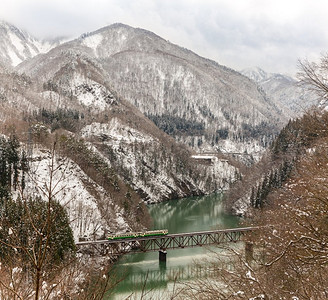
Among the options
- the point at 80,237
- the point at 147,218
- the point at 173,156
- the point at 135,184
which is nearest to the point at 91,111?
the point at 173,156

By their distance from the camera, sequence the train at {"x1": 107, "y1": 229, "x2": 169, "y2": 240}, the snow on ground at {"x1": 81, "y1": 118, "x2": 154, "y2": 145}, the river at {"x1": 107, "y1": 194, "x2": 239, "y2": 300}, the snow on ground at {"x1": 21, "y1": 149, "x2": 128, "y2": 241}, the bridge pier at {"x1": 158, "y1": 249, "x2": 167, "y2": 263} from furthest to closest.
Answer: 1. the snow on ground at {"x1": 81, "y1": 118, "x2": 154, "y2": 145}
2. the snow on ground at {"x1": 21, "y1": 149, "x2": 128, "y2": 241}
3. the bridge pier at {"x1": 158, "y1": 249, "x2": 167, "y2": 263}
4. the train at {"x1": 107, "y1": 229, "x2": 169, "y2": 240}
5. the river at {"x1": 107, "y1": 194, "x2": 239, "y2": 300}

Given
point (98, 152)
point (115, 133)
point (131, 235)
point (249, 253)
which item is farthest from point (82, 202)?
point (115, 133)

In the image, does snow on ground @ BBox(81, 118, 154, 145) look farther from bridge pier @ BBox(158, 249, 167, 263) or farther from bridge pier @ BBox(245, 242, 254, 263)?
bridge pier @ BBox(245, 242, 254, 263)

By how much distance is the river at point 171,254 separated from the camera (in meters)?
32.1

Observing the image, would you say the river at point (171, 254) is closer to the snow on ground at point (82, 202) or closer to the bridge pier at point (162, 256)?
the bridge pier at point (162, 256)

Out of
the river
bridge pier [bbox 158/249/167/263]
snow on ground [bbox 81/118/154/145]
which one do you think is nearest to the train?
bridge pier [bbox 158/249/167/263]

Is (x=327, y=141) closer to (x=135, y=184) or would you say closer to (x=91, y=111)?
(x=135, y=184)

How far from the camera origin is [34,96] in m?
130

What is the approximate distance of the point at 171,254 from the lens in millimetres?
42531

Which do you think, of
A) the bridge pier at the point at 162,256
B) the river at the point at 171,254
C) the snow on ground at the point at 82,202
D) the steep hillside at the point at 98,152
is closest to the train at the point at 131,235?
the bridge pier at the point at 162,256

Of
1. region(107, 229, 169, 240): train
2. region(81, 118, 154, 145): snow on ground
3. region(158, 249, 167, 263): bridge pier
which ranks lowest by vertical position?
region(158, 249, 167, 263): bridge pier

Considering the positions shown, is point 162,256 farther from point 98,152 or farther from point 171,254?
point 98,152

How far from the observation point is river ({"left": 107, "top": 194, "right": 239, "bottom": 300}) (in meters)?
32.1

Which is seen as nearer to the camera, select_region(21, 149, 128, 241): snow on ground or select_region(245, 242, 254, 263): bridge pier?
select_region(245, 242, 254, 263): bridge pier
